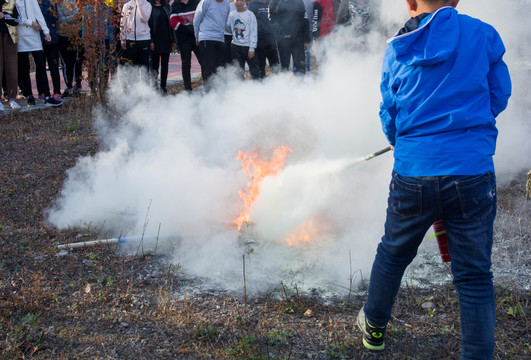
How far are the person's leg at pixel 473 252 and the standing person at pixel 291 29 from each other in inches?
261

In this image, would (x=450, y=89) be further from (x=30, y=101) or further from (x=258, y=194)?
(x=30, y=101)

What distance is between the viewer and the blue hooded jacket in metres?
2.14

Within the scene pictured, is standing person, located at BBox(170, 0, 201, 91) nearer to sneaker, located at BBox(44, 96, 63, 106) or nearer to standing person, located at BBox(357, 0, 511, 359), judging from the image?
sneaker, located at BBox(44, 96, 63, 106)

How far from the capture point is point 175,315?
2.97m

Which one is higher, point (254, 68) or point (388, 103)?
point (388, 103)

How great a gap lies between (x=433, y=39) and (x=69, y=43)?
330 inches

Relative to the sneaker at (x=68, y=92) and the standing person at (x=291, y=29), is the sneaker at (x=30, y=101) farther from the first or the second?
the standing person at (x=291, y=29)

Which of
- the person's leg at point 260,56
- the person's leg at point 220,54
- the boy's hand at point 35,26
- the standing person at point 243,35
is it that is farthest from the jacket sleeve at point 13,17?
the person's leg at point 260,56

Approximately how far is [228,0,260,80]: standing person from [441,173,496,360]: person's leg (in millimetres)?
6651

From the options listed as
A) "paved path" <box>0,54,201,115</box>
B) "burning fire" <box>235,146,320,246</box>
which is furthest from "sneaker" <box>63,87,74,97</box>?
"burning fire" <box>235,146,320,246</box>

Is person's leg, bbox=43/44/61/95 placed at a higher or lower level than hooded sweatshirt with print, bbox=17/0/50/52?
lower

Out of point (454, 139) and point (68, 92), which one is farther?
point (68, 92)

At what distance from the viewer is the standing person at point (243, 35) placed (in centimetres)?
831

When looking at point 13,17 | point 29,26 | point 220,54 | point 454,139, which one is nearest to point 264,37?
point 220,54
